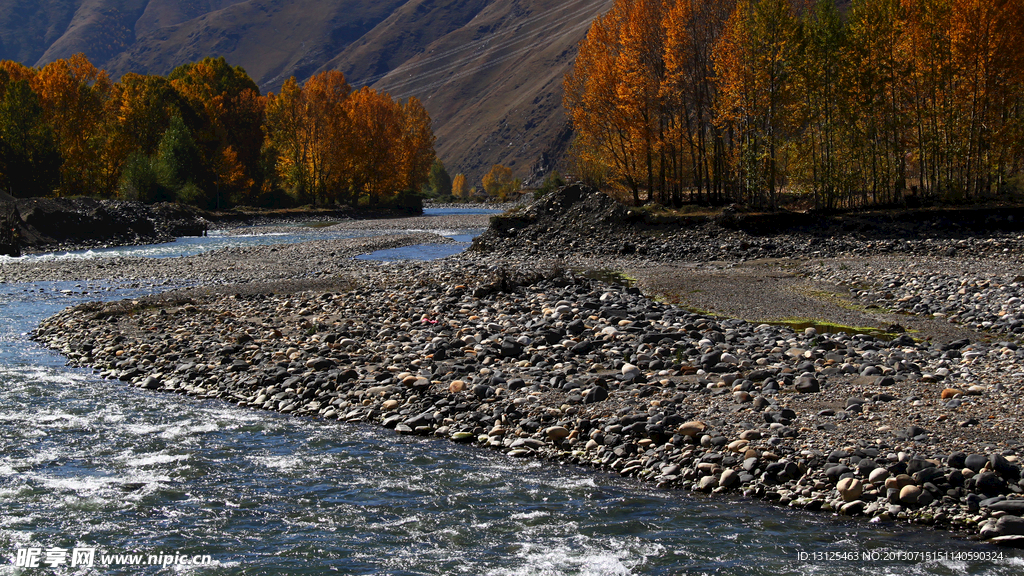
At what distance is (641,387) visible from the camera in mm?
10609

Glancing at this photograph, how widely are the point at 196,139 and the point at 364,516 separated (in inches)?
2920

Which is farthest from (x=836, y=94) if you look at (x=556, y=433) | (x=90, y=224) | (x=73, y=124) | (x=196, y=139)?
(x=73, y=124)

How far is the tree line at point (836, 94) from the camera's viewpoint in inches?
1248

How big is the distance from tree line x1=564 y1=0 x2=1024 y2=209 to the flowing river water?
27.7m

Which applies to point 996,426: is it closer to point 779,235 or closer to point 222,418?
point 222,418

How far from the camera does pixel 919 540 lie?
6520mm

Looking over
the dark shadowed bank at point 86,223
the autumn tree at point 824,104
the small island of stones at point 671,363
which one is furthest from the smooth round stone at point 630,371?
the dark shadowed bank at point 86,223

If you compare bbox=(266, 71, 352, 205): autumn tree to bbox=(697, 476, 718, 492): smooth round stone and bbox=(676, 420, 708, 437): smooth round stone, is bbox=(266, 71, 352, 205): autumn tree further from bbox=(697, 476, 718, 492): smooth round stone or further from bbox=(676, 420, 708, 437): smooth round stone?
bbox=(697, 476, 718, 492): smooth round stone

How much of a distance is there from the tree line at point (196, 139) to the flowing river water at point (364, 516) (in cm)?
6184

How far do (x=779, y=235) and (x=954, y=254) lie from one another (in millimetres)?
6634

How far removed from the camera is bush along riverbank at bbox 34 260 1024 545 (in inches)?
295

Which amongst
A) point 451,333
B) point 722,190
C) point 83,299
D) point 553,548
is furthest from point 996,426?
point 722,190

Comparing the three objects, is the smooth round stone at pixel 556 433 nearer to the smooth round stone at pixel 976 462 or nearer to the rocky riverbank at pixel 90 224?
the smooth round stone at pixel 976 462

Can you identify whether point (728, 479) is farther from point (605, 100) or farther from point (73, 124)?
point (73, 124)
